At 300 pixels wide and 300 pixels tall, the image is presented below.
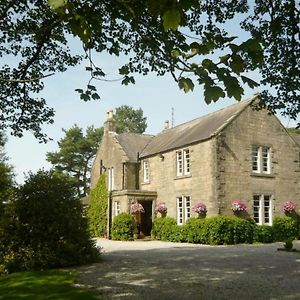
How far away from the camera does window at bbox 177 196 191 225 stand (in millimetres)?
27750

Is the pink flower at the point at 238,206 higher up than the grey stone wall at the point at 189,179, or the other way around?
the grey stone wall at the point at 189,179

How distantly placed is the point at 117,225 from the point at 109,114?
1205 cm

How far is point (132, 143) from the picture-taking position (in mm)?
35719

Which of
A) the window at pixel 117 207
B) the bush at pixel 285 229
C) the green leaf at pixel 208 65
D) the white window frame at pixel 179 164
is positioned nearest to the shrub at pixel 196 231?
the white window frame at pixel 179 164

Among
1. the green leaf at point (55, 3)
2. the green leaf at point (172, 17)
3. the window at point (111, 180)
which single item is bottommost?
the green leaf at point (172, 17)

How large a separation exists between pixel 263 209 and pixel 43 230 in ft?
54.0

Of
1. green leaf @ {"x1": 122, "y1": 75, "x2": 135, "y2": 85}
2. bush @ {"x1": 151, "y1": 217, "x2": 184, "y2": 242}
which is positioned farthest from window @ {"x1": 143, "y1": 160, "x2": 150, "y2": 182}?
green leaf @ {"x1": 122, "y1": 75, "x2": 135, "y2": 85}

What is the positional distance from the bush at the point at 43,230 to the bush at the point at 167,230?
1175 centimetres

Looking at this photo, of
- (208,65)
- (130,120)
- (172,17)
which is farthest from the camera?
(130,120)

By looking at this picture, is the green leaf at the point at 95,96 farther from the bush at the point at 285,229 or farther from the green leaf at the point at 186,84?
the bush at the point at 285,229

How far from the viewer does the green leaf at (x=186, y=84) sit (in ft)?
14.2

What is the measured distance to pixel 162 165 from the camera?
30531mm

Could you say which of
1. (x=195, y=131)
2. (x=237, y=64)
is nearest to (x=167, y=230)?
(x=195, y=131)

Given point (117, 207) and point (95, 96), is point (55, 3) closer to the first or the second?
point (95, 96)
